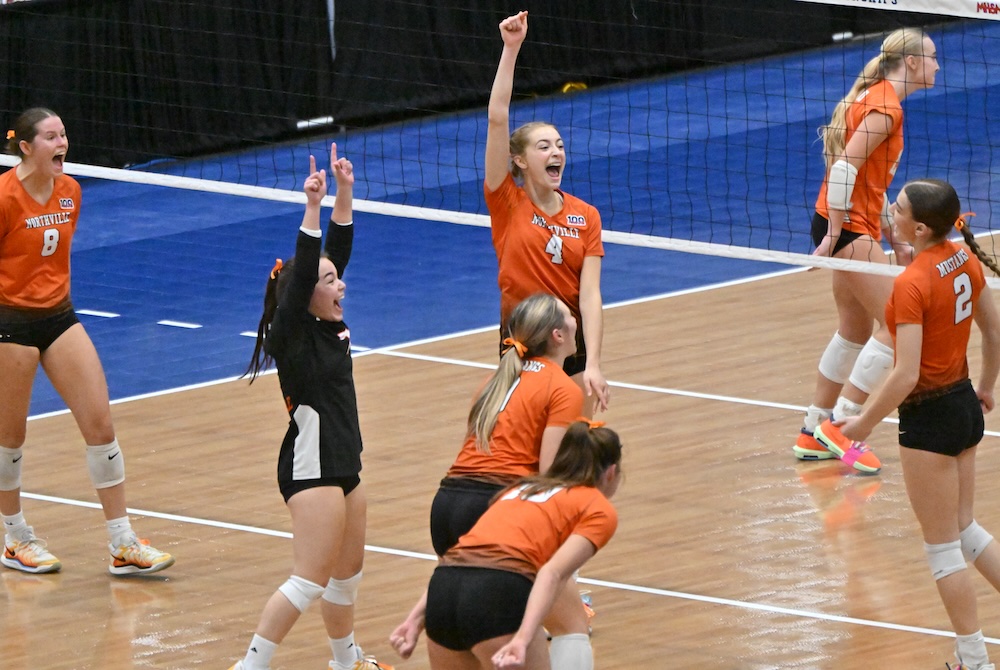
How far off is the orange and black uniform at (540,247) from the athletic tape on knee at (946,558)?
1657 millimetres

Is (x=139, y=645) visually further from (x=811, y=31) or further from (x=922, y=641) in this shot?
(x=811, y=31)

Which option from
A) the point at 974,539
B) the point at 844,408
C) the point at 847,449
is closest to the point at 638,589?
the point at 974,539

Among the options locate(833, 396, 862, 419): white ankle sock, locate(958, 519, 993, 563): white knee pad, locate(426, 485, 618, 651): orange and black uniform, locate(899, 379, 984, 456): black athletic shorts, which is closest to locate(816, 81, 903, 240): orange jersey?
locate(833, 396, 862, 419): white ankle sock

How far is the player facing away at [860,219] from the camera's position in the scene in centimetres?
991

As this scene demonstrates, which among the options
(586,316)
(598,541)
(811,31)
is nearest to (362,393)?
(586,316)

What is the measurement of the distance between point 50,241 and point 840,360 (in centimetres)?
429

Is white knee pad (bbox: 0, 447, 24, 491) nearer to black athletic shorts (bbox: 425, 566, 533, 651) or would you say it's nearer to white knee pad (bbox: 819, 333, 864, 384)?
black athletic shorts (bbox: 425, 566, 533, 651)

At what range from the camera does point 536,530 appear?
5918mm

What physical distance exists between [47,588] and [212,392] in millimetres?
3302

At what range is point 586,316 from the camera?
25.2 ft

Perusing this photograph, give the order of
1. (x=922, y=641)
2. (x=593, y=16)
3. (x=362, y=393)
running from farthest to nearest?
(x=593, y=16) → (x=362, y=393) → (x=922, y=641)

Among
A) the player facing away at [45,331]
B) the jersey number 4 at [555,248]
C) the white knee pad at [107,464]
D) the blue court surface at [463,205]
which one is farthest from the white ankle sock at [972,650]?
the blue court surface at [463,205]

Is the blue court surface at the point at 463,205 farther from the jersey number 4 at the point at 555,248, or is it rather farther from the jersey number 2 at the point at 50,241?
the jersey number 4 at the point at 555,248

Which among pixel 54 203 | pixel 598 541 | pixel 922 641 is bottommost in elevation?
A: pixel 922 641
